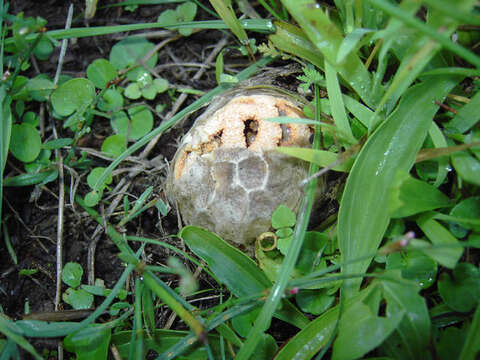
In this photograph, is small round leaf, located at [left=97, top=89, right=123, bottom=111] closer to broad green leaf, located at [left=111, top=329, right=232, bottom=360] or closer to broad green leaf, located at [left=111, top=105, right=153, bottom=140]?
broad green leaf, located at [left=111, top=105, right=153, bottom=140]

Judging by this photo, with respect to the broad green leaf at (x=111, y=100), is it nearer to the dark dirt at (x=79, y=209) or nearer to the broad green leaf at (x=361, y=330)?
the dark dirt at (x=79, y=209)

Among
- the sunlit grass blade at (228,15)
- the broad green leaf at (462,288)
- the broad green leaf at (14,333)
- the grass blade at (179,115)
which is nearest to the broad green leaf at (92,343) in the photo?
the broad green leaf at (14,333)

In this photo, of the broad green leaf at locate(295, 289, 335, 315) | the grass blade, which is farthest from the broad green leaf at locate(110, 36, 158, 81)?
the broad green leaf at locate(295, 289, 335, 315)

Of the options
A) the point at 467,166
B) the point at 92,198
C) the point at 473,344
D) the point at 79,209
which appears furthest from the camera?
the point at 79,209

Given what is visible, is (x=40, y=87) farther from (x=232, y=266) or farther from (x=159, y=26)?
(x=232, y=266)

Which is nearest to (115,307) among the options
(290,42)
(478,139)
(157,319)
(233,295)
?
(157,319)

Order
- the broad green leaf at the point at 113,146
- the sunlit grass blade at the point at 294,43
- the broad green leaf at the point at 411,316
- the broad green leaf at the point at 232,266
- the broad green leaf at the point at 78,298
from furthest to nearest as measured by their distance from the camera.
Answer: the broad green leaf at the point at 113,146, the broad green leaf at the point at 78,298, the sunlit grass blade at the point at 294,43, the broad green leaf at the point at 232,266, the broad green leaf at the point at 411,316

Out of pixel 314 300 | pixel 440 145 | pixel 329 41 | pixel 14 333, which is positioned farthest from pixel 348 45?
pixel 14 333
